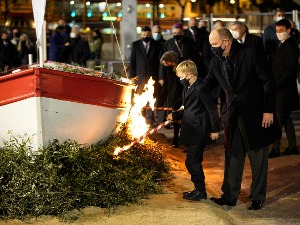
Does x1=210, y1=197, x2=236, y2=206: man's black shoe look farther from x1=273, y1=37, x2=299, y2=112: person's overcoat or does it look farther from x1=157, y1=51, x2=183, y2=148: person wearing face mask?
x1=157, y1=51, x2=183, y2=148: person wearing face mask

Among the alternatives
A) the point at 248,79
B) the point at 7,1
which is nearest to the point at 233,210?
the point at 248,79

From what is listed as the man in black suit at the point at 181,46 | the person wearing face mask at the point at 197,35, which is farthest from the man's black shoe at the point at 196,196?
the person wearing face mask at the point at 197,35

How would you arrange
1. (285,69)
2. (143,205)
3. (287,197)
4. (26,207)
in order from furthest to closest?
1. (285,69)
2. (287,197)
3. (143,205)
4. (26,207)

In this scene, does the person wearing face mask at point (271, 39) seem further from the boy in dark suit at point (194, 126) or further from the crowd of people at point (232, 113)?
the boy in dark suit at point (194, 126)

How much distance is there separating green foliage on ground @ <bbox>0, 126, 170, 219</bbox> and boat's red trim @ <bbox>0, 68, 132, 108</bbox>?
19.2 inches

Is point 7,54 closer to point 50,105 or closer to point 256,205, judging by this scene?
point 50,105

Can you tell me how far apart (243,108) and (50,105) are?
78.8 inches

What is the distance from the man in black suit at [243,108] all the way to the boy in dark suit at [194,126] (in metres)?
0.15

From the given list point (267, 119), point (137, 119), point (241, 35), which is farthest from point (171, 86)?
point (267, 119)

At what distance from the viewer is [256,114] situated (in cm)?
806

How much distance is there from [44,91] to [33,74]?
0.69ft

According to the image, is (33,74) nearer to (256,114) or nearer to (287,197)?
(256,114)

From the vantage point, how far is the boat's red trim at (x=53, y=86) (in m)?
8.05

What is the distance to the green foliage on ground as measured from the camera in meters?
7.65
